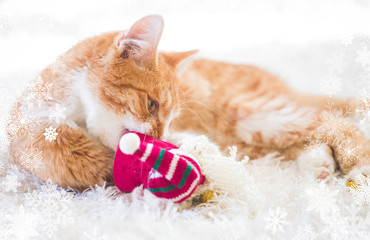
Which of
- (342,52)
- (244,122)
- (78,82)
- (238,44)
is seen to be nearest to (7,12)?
(78,82)

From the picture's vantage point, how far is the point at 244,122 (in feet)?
4.25

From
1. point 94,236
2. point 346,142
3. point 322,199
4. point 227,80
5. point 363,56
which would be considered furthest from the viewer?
point 227,80

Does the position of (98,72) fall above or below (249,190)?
above

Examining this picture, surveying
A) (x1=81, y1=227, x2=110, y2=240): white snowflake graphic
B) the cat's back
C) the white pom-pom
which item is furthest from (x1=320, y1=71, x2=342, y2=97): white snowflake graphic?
(x1=81, y1=227, x2=110, y2=240): white snowflake graphic

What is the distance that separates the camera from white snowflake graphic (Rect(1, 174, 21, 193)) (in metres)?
0.85

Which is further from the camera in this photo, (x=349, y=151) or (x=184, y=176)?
(x=349, y=151)

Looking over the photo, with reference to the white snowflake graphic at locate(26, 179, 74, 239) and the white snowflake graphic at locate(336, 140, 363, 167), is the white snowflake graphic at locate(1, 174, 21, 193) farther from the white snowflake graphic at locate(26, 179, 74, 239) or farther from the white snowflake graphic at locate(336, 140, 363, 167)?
the white snowflake graphic at locate(336, 140, 363, 167)

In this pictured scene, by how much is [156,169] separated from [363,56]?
745mm

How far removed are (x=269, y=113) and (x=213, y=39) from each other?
15.5 inches

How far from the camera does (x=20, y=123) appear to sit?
856 mm

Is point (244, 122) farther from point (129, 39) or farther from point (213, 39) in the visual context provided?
point (129, 39)

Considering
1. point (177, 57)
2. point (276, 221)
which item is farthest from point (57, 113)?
point (276, 221)

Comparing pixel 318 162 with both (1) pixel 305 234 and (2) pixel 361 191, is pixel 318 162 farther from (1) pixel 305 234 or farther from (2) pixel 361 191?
(1) pixel 305 234

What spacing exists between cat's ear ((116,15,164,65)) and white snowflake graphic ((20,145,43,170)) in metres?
0.35
